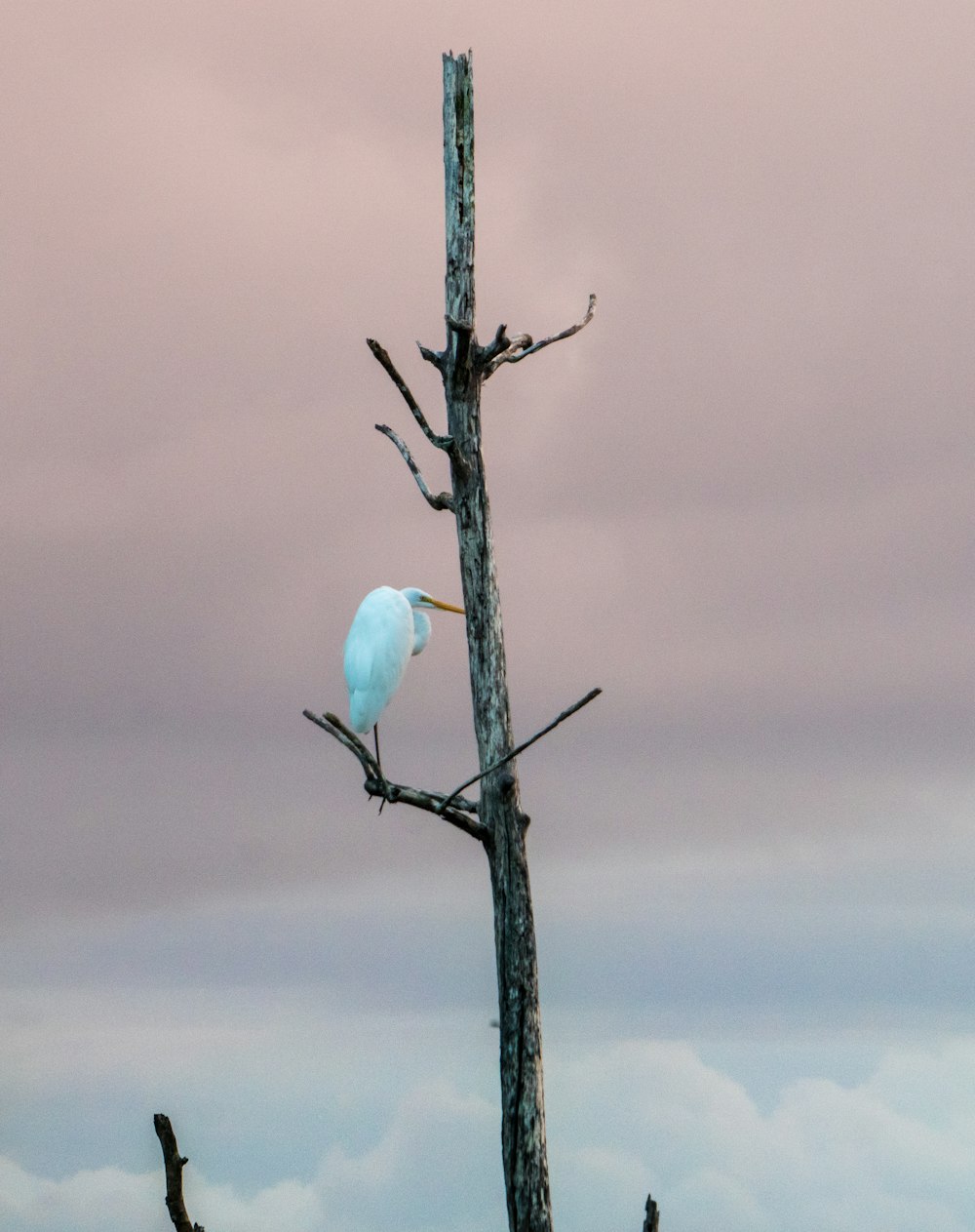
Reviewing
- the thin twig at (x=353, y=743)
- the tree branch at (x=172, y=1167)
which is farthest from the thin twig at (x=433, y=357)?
the tree branch at (x=172, y=1167)

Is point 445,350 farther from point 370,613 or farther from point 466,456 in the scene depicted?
point 370,613

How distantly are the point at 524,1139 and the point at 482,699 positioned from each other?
10.4 feet

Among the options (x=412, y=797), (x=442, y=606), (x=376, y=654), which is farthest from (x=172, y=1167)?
(x=442, y=606)

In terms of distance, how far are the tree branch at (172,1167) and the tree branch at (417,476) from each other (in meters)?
4.93

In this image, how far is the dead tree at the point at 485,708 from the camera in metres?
10.2

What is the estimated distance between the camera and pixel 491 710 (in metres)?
10.7

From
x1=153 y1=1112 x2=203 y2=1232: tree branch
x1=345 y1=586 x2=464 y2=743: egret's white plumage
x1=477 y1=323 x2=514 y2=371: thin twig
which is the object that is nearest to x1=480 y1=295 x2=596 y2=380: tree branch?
x1=477 y1=323 x2=514 y2=371: thin twig

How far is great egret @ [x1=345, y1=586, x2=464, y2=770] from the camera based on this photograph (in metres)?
13.7

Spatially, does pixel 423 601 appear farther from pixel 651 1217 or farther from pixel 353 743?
pixel 651 1217

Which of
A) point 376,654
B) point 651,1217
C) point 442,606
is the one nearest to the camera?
point 651,1217

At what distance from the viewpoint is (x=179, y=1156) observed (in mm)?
10180

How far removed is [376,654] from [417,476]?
9.12 feet

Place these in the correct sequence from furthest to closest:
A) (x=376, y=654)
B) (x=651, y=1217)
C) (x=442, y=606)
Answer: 1. (x=442, y=606)
2. (x=376, y=654)
3. (x=651, y=1217)

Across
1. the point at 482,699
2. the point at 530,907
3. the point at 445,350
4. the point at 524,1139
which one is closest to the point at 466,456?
the point at 445,350
